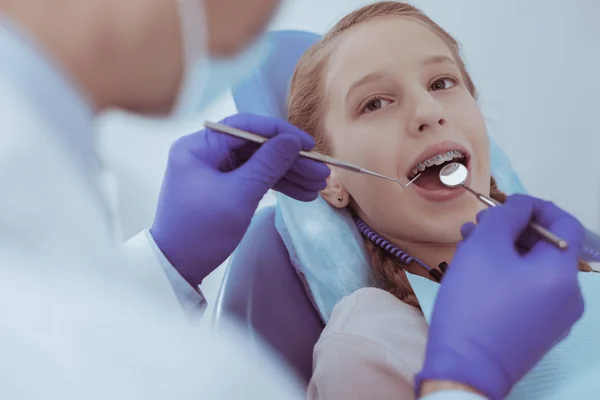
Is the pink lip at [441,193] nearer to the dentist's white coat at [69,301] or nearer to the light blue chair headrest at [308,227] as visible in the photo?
the light blue chair headrest at [308,227]

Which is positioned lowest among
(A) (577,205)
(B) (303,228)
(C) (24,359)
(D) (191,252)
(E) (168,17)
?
(A) (577,205)

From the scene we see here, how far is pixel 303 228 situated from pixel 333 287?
11 centimetres

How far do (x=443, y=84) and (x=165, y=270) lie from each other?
517 millimetres

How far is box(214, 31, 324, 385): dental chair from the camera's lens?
3.03 ft

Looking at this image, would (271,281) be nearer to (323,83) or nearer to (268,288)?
(268,288)

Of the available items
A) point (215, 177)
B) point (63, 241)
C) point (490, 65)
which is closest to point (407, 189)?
point (215, 177)

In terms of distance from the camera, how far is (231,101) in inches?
→ 39.2

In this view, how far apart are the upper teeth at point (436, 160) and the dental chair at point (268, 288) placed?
24 centimetres

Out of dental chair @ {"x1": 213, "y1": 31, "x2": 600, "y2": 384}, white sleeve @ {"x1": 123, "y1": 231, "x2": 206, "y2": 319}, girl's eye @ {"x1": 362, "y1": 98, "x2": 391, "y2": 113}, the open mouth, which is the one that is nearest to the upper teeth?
the open mouth

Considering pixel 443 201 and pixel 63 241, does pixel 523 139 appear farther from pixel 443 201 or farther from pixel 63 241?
pixel 63 241

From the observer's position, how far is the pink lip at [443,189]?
91cm

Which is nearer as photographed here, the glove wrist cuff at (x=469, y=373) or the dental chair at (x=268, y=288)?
the glove wrist cuff at (x=469, y=373)

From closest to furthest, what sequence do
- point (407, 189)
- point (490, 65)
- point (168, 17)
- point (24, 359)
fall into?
point (24, 359)
point (168, 17)
point (407, 189)
point (490, 65)

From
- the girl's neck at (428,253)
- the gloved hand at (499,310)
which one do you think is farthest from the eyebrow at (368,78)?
the gloved hand at (499,310)
